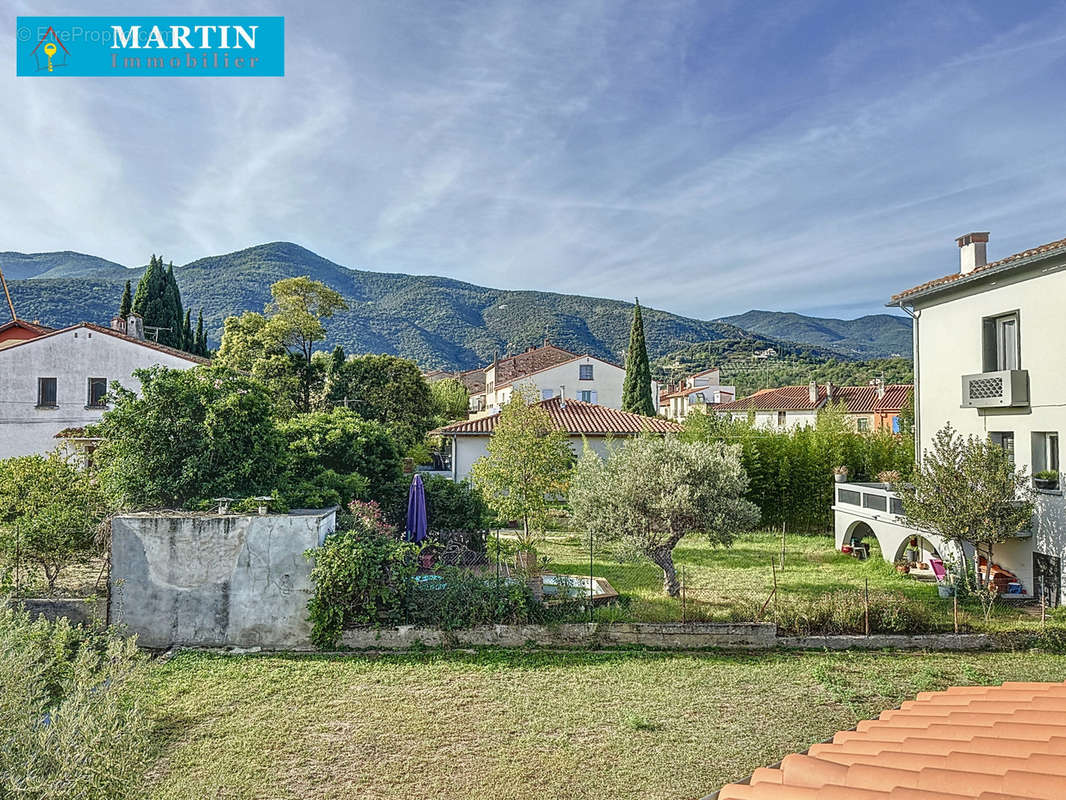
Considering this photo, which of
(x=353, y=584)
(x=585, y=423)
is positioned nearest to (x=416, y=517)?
(x=353, y=584)

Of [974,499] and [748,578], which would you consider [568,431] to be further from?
[974,499]

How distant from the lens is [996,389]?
51.6 ft

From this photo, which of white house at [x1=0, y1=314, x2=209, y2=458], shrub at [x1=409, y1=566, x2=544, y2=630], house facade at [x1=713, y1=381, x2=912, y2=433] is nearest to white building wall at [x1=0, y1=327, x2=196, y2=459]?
white house at [x1=0, y1=314, x2=209, y2=458]

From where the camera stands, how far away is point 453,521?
18.0 m

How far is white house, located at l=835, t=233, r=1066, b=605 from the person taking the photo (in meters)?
14.5

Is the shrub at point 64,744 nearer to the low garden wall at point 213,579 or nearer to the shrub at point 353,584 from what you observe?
the shrub at point 353,584

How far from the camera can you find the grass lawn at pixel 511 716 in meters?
7.20

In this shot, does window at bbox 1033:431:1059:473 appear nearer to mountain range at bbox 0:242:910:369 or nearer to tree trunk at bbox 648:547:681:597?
tree trunk at bbox 648:547:681:597

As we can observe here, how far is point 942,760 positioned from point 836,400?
55835 millimetres

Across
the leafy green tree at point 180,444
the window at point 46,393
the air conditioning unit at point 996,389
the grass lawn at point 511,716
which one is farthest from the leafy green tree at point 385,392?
the air conditioning unit at point 996,389

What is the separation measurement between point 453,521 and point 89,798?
13.8 meters

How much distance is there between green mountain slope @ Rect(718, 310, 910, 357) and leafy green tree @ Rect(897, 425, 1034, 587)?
463 ft

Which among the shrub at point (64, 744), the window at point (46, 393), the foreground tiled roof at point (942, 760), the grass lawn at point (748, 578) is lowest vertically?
the grass lawn at point (748, 578)

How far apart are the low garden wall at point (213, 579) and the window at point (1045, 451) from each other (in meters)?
15.6
